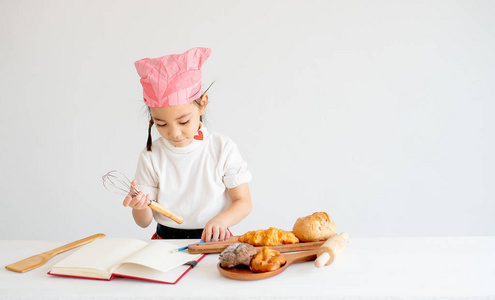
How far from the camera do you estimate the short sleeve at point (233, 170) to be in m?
1.77

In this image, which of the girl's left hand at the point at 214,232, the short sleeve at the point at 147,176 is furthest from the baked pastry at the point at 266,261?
the short sleeve at the point at 147,176

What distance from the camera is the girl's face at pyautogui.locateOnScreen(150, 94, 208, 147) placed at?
5.13 ft

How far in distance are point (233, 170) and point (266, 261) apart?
0.72 metres

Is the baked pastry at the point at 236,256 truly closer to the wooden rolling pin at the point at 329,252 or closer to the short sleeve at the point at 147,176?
the wooden rolling pin at the point at 329,252

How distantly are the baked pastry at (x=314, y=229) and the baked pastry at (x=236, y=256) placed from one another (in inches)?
8.8

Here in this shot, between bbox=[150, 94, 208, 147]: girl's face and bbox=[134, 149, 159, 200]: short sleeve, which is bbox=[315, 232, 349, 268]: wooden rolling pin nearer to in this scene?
bbox=[150, 94, 208, 147]: girl's face

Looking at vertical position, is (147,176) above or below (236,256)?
above

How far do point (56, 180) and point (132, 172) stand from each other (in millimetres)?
514

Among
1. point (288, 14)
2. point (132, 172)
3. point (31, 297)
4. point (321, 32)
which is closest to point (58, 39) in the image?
point (132, 172)

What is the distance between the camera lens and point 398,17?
312cm

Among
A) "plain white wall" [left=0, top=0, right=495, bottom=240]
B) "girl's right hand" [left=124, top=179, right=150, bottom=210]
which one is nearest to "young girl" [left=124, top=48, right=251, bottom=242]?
"girl's right hand" [left=124, top=179, right=150, bottom=210]

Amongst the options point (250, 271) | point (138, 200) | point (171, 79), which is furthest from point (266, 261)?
point (171, 79)

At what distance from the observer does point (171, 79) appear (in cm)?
154

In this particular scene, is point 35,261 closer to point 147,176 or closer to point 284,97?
point 147,176
